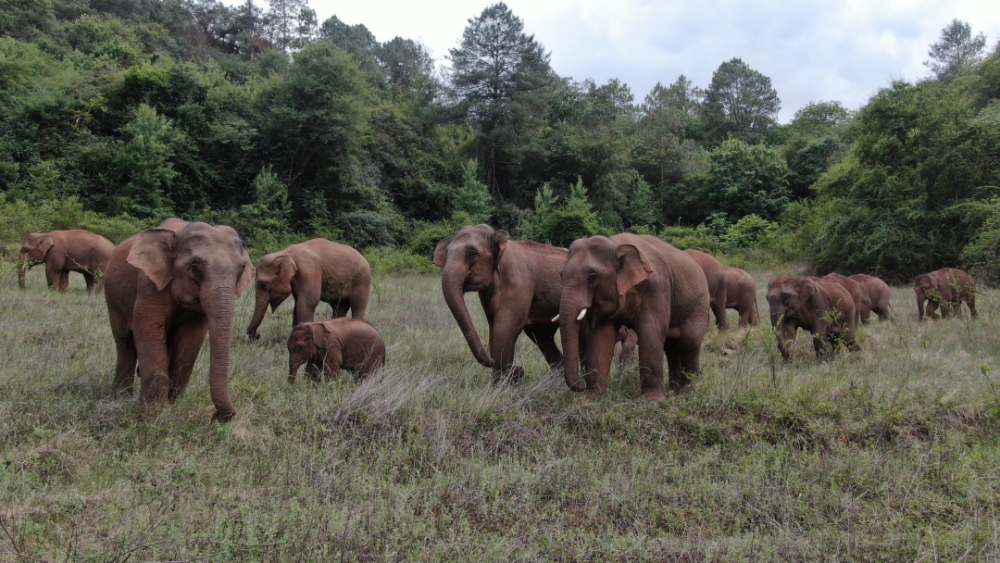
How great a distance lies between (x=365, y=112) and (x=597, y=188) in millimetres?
17915

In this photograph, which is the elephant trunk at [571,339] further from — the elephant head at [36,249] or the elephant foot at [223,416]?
the elephant head at [36,249]

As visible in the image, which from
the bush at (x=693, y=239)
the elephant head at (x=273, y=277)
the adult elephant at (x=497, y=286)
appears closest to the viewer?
the adult elephant at (x=497, y=286)

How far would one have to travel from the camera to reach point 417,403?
6.91 meters

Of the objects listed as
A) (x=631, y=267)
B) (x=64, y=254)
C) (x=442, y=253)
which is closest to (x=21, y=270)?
(x=64, y=254)

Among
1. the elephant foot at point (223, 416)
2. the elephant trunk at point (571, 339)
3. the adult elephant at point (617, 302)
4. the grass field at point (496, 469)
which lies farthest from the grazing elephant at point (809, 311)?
the elephant foot at point (223, 416)

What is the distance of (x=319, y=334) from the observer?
8672 mm

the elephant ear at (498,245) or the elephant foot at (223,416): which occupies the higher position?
the elephant ear at (498,245)

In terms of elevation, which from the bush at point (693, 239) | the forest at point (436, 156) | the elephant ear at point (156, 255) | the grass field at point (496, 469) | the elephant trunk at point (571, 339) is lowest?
the grass field at point (496, 469)

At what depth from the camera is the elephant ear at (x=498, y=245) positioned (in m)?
8.73

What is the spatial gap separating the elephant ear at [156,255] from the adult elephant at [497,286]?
3082 millimetres

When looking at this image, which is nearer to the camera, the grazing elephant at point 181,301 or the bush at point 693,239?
the grazing elephant at point 181,301

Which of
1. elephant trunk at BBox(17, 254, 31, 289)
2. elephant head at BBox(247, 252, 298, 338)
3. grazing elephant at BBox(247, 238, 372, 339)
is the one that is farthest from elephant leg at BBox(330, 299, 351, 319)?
elephant trunk at BBox(17, 254, 31, 289)

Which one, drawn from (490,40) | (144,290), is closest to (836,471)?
(144,290)

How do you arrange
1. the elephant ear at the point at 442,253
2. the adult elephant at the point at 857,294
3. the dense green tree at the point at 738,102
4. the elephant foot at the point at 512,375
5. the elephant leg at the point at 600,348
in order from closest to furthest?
the elephant leg at the point at 600,348, the elephant foot at the point at 512,375, the elephant ear at the point at 442,253, the adult elephant at the point at 857,294, the dense green tree at the point at 738,102
